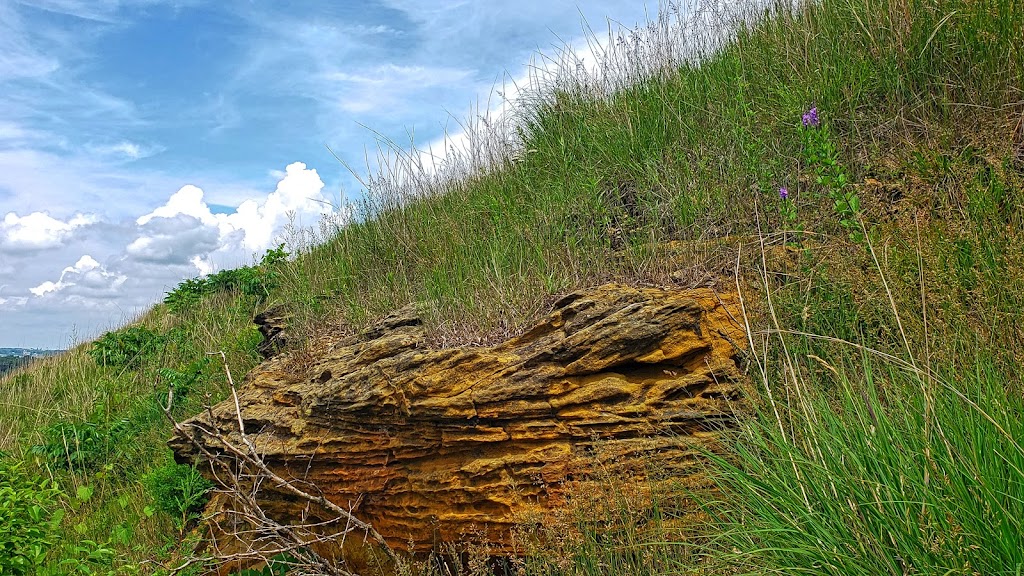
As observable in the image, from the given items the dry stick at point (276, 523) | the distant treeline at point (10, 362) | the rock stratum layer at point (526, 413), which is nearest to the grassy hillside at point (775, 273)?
the rock stratum layer at point (526, 413)

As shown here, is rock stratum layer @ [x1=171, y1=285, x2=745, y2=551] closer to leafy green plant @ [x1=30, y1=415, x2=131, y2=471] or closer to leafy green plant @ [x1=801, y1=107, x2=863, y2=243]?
leafy green plant @ [x1=801, y1=107, x2=863, y2=243]

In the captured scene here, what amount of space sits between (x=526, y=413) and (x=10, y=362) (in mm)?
14160

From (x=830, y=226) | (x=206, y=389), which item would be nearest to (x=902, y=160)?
(x=830, y=226)

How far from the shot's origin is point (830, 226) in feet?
14.0

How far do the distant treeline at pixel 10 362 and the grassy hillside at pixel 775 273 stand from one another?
5086 mm

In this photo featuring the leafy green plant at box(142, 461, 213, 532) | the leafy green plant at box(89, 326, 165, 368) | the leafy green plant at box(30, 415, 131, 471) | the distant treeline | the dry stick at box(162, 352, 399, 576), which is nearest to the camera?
the dry stick at box(162, 352, 399, 576)

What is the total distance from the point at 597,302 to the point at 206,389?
5505mm

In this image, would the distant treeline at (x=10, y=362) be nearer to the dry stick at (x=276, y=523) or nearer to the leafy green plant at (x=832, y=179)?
the dry stick at (x=276, y=523)

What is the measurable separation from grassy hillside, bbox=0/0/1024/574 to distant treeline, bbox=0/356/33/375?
5086 millimetres

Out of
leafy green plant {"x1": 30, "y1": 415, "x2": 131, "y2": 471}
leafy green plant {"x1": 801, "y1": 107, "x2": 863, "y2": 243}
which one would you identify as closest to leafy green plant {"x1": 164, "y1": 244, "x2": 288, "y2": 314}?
leafy green plant {"x1": 30, "y1": 415, "x2": 131, "y2": 471}

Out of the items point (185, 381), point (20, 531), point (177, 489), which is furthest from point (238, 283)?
point (20, 531)

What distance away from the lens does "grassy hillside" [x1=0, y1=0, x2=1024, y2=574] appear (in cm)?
219

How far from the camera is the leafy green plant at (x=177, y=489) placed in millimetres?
5621

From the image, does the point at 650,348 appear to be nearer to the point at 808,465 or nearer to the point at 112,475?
the point at 808,465
